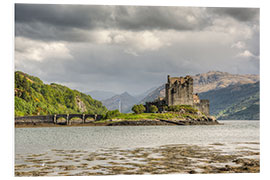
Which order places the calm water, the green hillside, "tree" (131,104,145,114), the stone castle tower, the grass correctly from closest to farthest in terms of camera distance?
the calm water
the grass
"tree" (131,104,145,114)
the stone castle tower
the green hillside

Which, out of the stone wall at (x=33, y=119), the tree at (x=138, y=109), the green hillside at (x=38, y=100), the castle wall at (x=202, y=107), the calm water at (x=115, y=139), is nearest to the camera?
the calm water at (x=115, y=139)

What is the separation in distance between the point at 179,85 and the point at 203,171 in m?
129

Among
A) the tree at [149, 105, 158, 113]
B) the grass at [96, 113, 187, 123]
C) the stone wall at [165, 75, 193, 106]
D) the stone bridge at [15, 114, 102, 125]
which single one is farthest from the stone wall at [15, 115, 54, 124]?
the stone wall at [165, 75, 193, 106]

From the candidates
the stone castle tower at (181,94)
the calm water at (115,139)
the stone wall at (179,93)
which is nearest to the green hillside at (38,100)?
the stone castle tower at (181,94)

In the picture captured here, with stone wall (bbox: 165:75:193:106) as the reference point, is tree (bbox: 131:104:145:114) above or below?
below

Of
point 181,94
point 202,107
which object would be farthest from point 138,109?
point 202,107

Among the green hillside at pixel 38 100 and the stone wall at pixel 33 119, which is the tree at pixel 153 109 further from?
the green hillside at pixel 38 100

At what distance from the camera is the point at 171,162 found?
22.7 metres

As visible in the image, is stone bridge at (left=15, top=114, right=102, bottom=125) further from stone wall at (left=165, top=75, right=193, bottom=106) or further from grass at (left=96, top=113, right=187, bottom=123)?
stone wall at (left=165, top=75, right=193, bottom=106)

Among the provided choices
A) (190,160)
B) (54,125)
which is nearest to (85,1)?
(190,160)

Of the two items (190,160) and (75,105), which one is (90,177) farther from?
(75,105)

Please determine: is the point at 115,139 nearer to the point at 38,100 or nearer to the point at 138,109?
the point at 138,109
